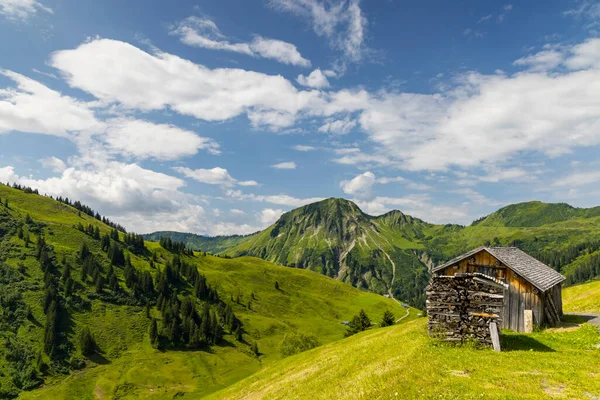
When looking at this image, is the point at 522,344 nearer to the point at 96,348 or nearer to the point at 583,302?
the point at 583,302

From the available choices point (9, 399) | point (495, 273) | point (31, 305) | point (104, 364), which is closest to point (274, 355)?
point (104, 364)

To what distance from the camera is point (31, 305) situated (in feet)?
504

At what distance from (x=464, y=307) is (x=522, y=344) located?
6728mm

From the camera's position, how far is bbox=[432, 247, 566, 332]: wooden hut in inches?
1458

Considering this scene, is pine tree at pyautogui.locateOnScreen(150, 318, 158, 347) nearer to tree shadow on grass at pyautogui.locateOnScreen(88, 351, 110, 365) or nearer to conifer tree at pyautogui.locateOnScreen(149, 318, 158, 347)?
conifer tree at pyautogui.locateOnScreen(149, 318, 158, 347)

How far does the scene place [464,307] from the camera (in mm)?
25422

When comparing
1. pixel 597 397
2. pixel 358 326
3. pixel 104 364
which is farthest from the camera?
pixel 104 364

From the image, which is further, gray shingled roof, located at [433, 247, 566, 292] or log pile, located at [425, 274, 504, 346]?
gray shingled roof, located at [433, 247, 566, 292]

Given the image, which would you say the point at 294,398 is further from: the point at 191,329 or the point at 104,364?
the point at 191,329

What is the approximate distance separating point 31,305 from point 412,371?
623 ft

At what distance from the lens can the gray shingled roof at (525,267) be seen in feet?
125

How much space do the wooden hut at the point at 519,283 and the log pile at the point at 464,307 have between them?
12780 millimetres

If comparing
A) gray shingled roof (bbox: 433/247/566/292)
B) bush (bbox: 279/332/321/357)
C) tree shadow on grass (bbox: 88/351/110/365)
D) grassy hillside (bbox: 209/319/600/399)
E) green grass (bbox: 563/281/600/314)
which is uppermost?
gray shingled roof (bbox: 433/247/566/292)

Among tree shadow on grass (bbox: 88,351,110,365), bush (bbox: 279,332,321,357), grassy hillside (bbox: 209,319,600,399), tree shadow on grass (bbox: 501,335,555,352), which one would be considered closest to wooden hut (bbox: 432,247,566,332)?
grassy hillside (bbox: 209,319,600,399)
